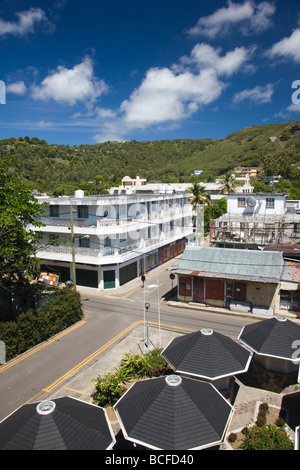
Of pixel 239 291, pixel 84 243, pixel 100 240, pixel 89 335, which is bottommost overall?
pixel 89 335

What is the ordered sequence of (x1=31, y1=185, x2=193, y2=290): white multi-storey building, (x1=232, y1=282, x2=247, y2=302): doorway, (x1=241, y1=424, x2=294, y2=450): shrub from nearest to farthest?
(x1=241, y1=424, x2=294, y2=450): shrub
(x1=232, y1=282, x2=247, y2=302): doorway
(x1=31, y1=185, x2=193, y2=290): white multi-storey building

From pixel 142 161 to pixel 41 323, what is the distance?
142 metres

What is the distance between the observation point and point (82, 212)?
3128 centimetres

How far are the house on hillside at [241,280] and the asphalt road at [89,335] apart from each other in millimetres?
1542

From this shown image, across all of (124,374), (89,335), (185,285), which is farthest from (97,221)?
(124,374)

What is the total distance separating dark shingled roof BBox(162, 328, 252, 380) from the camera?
12.0 m

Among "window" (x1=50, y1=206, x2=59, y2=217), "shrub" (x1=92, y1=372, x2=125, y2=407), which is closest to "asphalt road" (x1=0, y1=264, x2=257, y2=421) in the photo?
"shrub" (x1=92, y1=372, x2=125, y2=407)

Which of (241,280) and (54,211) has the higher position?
(54,211)

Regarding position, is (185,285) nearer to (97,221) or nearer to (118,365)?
(97,221)

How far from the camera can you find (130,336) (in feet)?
66.9

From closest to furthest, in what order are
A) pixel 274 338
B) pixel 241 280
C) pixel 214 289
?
pixel 274 338, pixel 241 280, pixel 214 289

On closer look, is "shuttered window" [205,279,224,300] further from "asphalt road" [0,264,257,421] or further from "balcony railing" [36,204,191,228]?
"balcony railing" [36,204,191,228]

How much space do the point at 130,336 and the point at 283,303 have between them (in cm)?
1211

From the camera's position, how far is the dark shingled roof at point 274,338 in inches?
517
